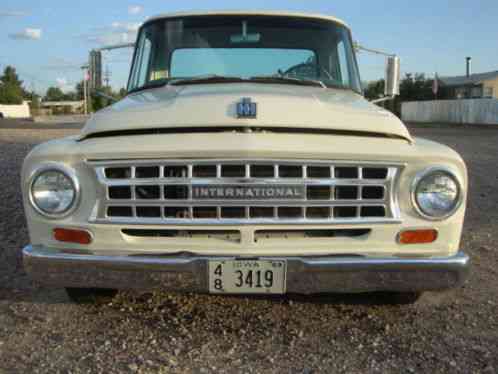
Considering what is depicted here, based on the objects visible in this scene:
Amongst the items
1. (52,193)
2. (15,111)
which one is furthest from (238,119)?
(15,111)

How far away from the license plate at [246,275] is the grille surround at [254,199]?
214 mm

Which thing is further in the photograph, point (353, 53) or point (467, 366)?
point (353, 53)

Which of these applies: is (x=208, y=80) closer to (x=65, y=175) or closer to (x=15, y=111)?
(x=65, y=175)

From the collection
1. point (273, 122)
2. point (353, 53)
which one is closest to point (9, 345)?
point (273, 122)

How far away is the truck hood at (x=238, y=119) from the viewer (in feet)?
10.3

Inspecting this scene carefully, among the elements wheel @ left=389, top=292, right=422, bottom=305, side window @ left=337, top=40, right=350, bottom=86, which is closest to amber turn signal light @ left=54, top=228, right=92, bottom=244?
wheel @ left=389, top=292, right=422, bottom=305

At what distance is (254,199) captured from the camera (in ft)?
9.46

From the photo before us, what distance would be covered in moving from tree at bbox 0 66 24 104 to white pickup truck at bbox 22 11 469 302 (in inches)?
3603

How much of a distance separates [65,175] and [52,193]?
0.46ft

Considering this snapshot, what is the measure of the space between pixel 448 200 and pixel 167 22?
2.70m

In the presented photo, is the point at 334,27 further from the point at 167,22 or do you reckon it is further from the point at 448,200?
the point at 448,200

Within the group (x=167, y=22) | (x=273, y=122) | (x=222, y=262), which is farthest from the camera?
(x=167, y=22)

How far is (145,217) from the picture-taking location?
296 centimetres

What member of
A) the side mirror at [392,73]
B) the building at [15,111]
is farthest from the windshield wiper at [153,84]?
the building at [15,111]
